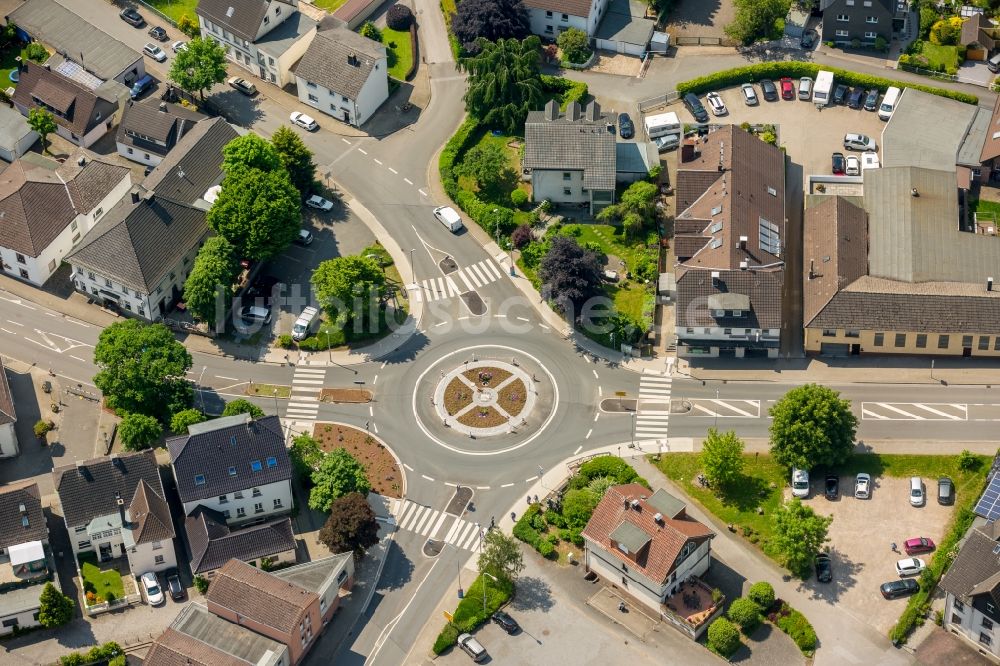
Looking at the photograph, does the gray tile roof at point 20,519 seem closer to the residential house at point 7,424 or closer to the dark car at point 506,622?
the residential house at point 7,424

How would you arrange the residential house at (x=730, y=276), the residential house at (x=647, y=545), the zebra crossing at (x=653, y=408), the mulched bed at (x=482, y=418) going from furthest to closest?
1. the residential house at (x=730, y=276)
2. the mulched bed at (x=482, y=418)
3. the zebra crossing at (x=653, y=408)
4. the residential house at (x=647, y=545)

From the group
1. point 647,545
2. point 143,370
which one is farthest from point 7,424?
point 647,545

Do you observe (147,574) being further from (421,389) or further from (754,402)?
(754,402)

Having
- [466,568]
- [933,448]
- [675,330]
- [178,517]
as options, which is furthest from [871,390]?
[178,517]

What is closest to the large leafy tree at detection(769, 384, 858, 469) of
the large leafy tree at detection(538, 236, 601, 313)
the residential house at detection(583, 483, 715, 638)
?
the residential house at detection(583, 483, 715, 638)

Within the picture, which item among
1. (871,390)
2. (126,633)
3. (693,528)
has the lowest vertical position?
(126,633)

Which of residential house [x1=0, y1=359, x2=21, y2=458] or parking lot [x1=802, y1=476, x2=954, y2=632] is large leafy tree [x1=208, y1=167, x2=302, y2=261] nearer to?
residential house [x1=0, y1=359, x2=21, y2=458]

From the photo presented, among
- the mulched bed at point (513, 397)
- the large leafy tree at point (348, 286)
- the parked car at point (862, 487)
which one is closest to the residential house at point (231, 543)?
the mulched bed at point (513, 397)

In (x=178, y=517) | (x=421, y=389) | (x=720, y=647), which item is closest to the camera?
(x=720, y=647)
